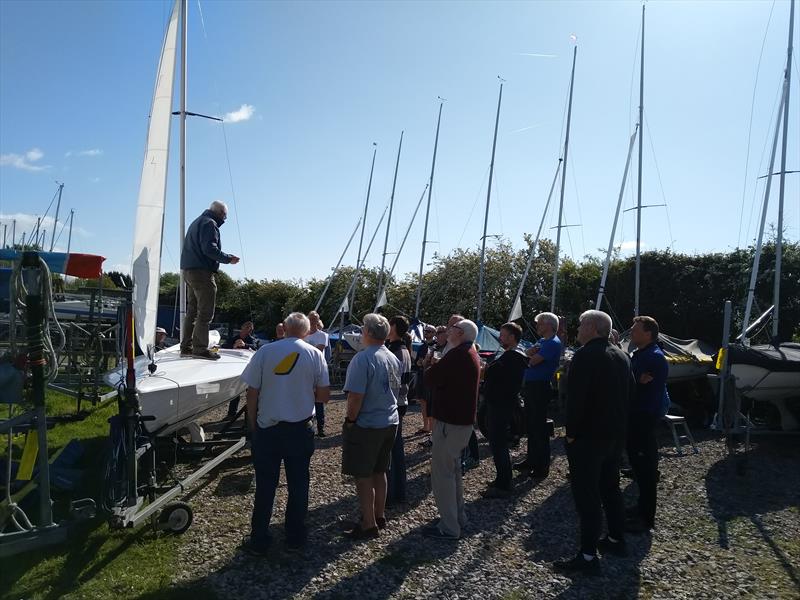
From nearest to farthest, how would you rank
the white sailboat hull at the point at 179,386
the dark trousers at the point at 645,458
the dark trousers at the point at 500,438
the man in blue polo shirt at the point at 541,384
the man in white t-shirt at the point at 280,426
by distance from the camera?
the man in white t-shirt at the point at 280,426, the dark trousers at the point at 645,458, the white sailboat hull at the point at 179,386, the dark trousers at the point at 500,438, the man in blue polo shirt at the point at 541,384

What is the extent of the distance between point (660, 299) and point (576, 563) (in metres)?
19.4

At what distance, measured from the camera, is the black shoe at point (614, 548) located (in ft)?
15.4

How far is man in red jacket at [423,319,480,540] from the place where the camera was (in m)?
4.82

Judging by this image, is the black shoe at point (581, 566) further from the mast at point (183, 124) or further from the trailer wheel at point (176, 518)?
the mast at point (183, 124)

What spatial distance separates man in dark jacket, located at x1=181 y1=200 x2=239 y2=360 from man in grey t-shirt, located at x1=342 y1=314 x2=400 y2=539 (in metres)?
2.61

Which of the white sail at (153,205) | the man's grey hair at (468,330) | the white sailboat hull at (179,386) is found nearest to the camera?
the man's grey hair at (468,330)

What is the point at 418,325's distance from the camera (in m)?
17.0

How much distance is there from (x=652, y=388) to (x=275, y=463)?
11.8ft

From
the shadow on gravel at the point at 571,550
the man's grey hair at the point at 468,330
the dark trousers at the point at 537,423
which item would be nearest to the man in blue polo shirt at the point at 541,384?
the dark trousers at the point at 537,423

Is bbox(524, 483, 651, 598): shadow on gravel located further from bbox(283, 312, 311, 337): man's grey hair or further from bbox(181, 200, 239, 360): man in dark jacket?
bbox(181, 200, 239, 360): man in dark jacket

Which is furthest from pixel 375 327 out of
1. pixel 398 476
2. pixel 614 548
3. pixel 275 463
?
pixel 614 548

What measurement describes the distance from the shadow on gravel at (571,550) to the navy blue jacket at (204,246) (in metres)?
4.43

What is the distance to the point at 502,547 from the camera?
4855mm

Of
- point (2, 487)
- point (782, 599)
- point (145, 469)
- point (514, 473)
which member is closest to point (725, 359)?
point (514, 473)
